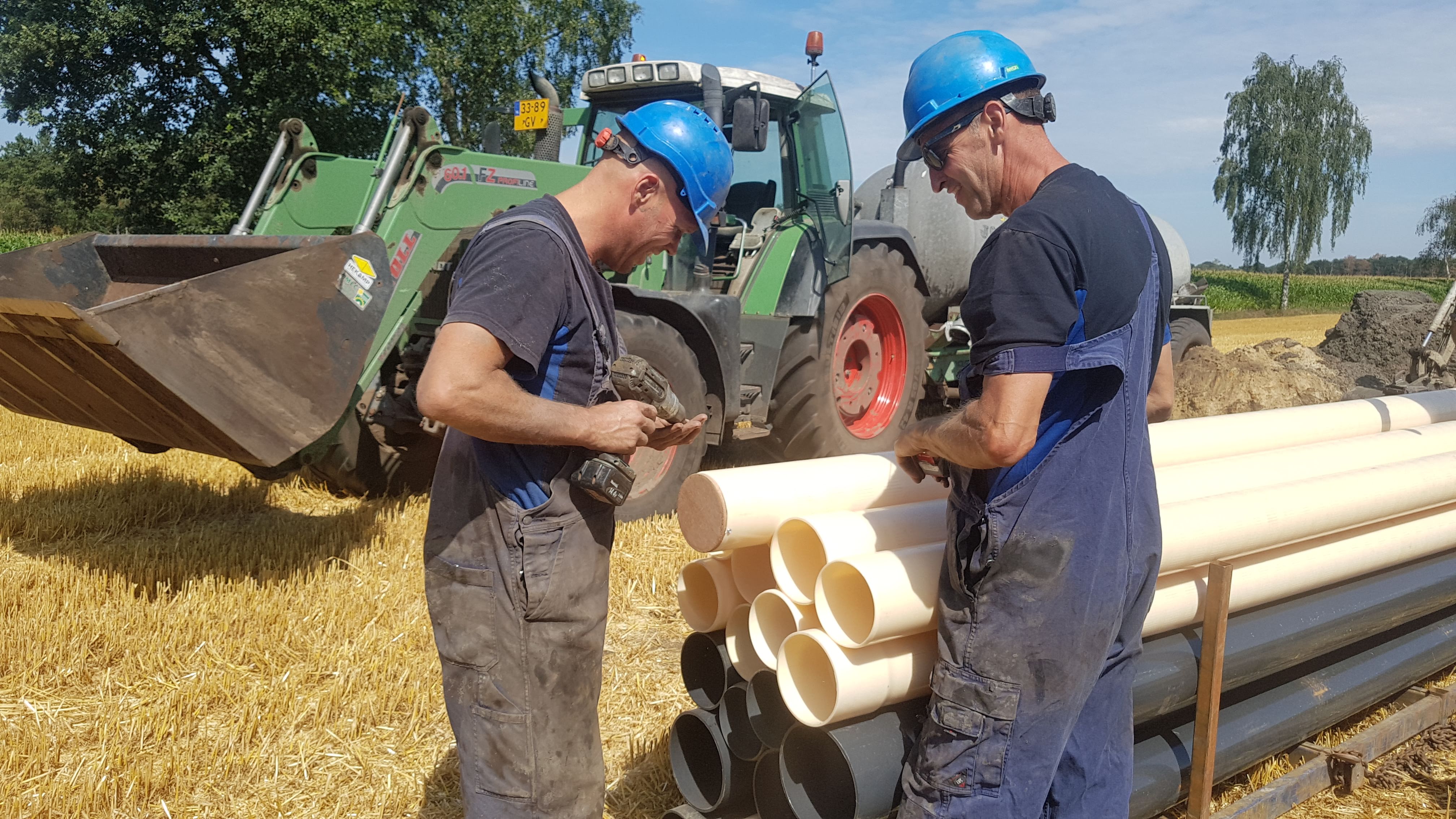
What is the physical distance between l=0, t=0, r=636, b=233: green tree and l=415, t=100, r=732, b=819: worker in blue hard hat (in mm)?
20641

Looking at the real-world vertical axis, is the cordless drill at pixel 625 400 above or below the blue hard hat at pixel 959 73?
below

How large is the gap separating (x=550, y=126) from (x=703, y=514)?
4499mm

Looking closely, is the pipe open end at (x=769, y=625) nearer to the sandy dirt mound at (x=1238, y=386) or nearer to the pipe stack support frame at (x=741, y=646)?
the pipe stack support frame at (x=741, y=646)

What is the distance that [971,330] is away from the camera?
6.51 feet

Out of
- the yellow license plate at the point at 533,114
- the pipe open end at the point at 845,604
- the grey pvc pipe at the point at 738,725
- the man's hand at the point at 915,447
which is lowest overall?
the grey pvc pipe at the point at 738,725

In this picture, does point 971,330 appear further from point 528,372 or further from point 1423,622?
point 1423,622

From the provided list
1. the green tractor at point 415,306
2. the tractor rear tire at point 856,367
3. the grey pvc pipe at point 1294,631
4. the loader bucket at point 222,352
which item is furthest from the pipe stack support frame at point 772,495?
the tractor rear tire at point 856,367

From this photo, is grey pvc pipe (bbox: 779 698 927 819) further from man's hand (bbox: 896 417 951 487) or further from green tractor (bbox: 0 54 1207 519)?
green tractor (bbox: 0 54 1207 519)

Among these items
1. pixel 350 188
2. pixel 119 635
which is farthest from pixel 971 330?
pixel 350 188

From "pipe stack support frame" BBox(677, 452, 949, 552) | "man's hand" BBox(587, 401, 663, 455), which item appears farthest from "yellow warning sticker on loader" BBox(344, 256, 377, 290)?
"man's hand" BBox(587, 401, 663, 455)

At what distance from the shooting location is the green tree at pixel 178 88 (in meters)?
20.4

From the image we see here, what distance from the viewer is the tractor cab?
654 centimetres

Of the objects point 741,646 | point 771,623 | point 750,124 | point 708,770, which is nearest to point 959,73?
point 771,623

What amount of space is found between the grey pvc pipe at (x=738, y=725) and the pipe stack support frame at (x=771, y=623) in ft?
0.61
